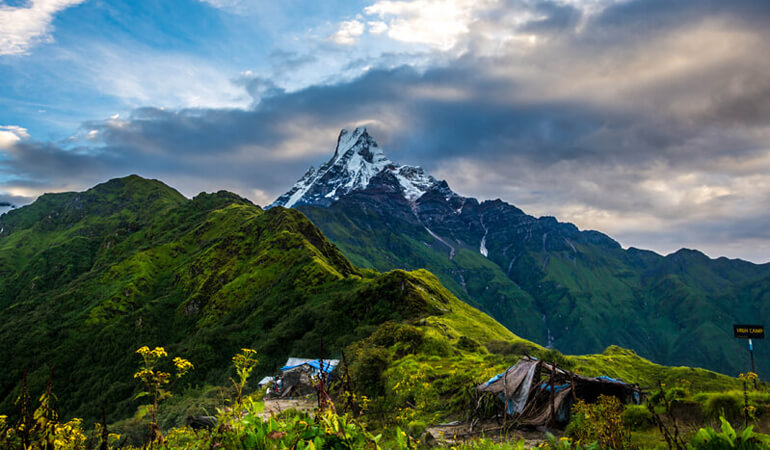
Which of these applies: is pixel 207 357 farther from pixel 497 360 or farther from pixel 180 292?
pixel 497 360

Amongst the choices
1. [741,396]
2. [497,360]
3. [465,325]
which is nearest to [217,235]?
[465,325]

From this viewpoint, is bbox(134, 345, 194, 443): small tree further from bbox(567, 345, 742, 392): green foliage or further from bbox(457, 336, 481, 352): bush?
bbox(567, 345, 742, 392): green foliage

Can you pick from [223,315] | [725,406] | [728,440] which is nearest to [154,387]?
[728,440]

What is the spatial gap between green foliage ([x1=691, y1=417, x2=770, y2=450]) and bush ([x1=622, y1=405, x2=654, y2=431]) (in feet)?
28.4

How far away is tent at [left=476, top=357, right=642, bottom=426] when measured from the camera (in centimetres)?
1488

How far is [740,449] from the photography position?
17.7ft

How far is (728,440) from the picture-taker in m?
5.39

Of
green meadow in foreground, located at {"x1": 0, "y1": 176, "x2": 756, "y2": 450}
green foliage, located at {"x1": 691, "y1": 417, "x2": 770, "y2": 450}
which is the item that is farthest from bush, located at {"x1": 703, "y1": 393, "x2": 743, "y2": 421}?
green foliage, located at {"x1": 691, "y1": 417, "x2": 770, "y2": 450}

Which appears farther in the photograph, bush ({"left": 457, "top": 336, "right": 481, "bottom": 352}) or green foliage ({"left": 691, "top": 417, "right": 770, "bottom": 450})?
bush ({"left": 457, "top": 336, "right": 481, "bottom": 352})

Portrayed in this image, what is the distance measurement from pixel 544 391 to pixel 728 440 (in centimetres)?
1118

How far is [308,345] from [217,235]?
133m

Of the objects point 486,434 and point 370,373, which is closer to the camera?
point 486,434

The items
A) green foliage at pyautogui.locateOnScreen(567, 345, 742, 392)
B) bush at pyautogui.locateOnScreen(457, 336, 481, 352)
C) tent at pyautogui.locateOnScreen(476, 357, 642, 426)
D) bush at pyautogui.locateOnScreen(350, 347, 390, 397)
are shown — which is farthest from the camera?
green foliage at pyautogui.locateOnScreen(567, 345, 742, 392)

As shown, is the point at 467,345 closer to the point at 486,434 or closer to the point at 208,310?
the point at 486,434
